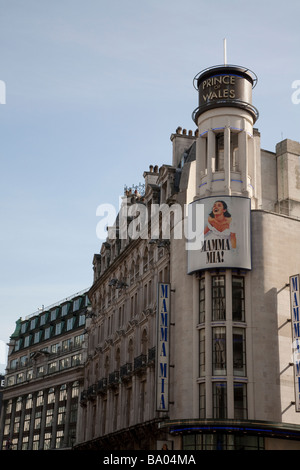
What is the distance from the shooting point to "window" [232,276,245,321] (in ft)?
169

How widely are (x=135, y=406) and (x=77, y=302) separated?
4651 centimetres

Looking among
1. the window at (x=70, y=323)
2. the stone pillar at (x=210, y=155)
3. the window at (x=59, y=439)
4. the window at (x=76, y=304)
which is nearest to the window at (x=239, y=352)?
the stone pillar at (x=210, y=155)

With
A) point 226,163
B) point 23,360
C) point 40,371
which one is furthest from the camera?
point 23,360

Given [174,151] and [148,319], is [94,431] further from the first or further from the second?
[174,151]

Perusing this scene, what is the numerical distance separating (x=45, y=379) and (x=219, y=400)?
57005 millimetres

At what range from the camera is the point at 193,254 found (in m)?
53.5

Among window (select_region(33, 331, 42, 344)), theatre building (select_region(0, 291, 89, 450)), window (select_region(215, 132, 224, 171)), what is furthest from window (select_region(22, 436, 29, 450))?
window (select_region(215, 132, 224, 171))

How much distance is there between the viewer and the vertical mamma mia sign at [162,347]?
168 ft

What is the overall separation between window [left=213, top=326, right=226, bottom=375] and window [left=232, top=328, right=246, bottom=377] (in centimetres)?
83

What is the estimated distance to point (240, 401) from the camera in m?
49.3

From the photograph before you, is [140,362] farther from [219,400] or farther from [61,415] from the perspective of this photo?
[61,415]

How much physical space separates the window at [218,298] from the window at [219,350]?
954 mm

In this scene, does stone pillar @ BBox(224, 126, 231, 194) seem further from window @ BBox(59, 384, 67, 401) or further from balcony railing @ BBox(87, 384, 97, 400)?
window @ BBox(59, 384, 67, 401)

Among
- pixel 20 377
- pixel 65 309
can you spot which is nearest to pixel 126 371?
pixel 65 309
